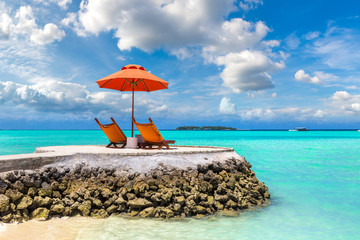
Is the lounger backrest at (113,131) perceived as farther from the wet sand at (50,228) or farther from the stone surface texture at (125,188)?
the wet sand at (50,228)

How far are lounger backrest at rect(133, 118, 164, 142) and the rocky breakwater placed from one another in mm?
2015

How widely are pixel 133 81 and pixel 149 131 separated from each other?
7.53 ft

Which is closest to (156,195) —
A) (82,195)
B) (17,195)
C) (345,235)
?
(82,195)

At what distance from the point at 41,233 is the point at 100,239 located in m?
1.16

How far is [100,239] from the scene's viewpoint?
550 centimetres

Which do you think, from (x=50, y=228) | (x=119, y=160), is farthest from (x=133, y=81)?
(x=50, y=228)

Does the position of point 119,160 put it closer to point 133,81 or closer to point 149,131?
point 149,131

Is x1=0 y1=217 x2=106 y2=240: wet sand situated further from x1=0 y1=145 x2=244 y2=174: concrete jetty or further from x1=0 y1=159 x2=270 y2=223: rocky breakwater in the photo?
x1=0 y1=145 x2=244 y2=174: concrete jetty

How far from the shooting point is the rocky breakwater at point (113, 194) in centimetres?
617

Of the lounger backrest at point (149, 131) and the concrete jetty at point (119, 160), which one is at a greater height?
the lounger backrest at point (149, 131)

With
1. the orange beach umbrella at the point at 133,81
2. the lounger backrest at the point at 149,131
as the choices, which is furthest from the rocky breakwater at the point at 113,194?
the orange beach umbrella at the point at 133,81

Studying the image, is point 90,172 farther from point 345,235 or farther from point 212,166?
point 345,235

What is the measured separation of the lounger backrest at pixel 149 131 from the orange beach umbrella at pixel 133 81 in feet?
3.12

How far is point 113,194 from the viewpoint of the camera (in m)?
6.79
